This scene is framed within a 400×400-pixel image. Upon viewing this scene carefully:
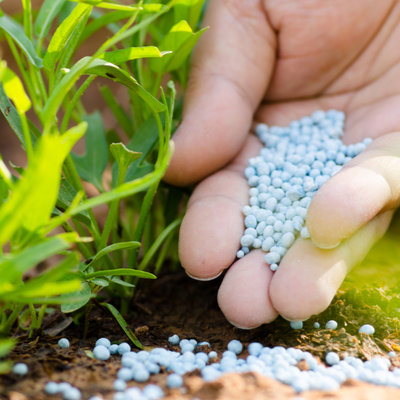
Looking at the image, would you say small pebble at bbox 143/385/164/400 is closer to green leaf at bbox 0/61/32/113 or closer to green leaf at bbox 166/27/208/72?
green leaf at bbox 0/61/32/113

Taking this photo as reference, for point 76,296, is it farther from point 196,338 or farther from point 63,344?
point 196,338

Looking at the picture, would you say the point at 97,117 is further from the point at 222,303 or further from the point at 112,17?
the point at 222,303

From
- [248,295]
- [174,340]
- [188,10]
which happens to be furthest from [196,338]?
[188,10]

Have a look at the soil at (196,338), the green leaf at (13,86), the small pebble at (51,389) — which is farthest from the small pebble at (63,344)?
the green leaf at (13,86)

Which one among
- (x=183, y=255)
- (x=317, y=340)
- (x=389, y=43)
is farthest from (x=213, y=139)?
(x=389, y=43)

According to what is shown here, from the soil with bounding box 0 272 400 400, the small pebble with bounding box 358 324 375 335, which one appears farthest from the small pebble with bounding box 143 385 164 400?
the small pebble with bounding box 358 324 375 335
